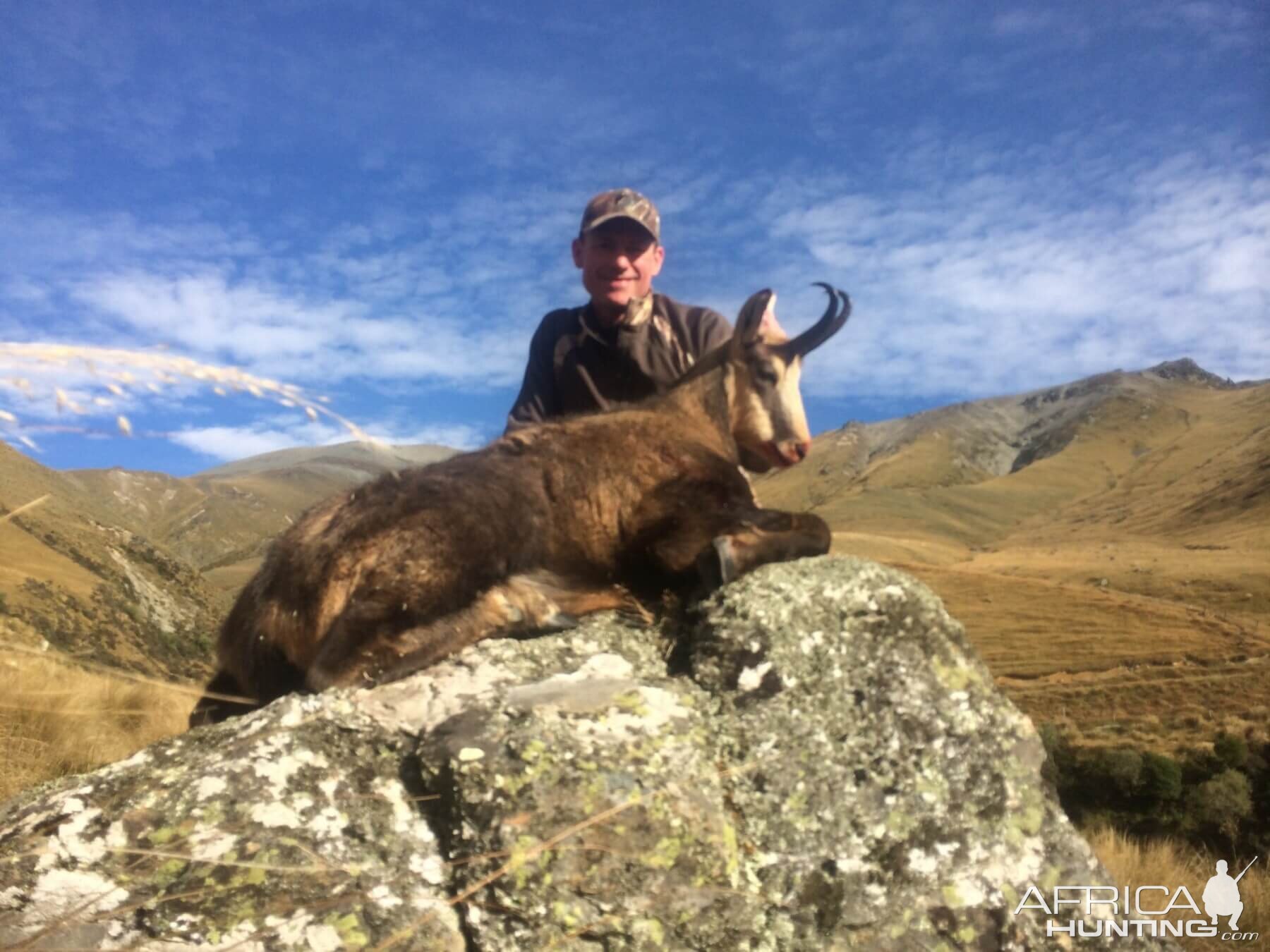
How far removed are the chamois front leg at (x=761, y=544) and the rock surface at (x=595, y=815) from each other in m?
0.49

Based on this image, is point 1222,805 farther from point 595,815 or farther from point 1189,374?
point 1189,374

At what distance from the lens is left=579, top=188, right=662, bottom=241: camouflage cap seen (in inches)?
268

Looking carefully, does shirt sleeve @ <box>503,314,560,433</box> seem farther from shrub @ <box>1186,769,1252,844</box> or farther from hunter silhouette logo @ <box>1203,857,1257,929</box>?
shrub @ <box>1186,769,1252,844</box>

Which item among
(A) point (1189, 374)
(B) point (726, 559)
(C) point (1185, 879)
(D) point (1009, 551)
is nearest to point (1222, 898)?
(C) point (1185, 879)

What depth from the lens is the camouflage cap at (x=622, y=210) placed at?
6809 mm

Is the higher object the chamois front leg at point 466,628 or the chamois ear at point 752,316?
the chamois ear at point 752,316

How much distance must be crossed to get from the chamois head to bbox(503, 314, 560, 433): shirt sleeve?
1942 mm

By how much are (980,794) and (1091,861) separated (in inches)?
18.3

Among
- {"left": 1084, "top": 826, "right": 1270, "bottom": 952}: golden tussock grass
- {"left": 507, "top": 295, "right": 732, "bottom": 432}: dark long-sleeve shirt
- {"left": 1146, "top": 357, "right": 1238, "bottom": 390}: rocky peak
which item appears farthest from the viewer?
{"left": 1146, "top": 357, "right": 1238, "bottom": 390}: rocky peak

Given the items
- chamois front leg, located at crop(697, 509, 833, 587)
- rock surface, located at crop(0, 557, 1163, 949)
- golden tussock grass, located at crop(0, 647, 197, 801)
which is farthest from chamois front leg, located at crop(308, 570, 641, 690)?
golden tussock grass, located at crop(0, 647, 197, 801)

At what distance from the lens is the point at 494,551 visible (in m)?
4.20

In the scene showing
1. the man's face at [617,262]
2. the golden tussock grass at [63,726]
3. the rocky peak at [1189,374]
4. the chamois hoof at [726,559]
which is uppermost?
the rocky peak at [1189,374]

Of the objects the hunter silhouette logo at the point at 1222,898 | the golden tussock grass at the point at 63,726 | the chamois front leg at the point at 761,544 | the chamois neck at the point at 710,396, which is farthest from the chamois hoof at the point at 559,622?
the hunter silhouette logo at the point at 1222,898

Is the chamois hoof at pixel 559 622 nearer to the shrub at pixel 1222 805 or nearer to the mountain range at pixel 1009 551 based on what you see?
the mountain range at pixel 1009 551
